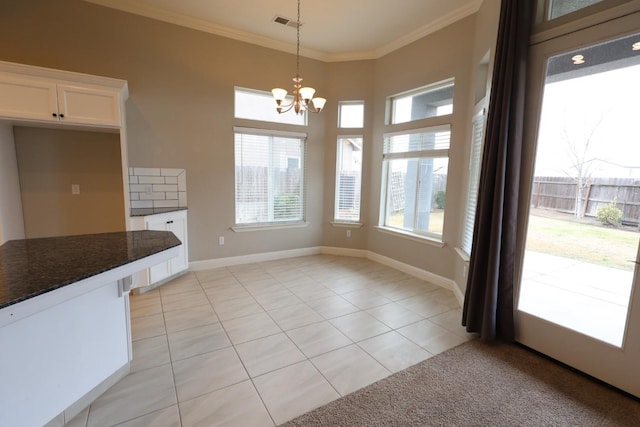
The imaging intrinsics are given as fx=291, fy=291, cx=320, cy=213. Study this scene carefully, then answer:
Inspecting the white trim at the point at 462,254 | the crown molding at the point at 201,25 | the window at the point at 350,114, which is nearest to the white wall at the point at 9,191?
the crown molding at the point at 201,25

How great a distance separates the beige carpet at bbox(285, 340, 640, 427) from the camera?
1.73 metres

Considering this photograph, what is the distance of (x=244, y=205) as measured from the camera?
15.0ft

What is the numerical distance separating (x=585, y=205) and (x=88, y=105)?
14.9ft

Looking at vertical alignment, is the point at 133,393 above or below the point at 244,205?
below

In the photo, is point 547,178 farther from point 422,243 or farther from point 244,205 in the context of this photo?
point 244,205

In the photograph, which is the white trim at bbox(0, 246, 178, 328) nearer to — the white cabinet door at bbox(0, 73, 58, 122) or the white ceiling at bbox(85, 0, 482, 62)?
the white cabinet door at bbox(0, 73, 58, 122)

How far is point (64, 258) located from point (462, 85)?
4128mm

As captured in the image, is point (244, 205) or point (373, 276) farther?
point (244, 205)

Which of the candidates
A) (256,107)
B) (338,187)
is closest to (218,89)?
(256,107)

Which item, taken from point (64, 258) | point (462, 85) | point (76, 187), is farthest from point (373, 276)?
point (76, 187)

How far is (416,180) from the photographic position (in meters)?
4.28

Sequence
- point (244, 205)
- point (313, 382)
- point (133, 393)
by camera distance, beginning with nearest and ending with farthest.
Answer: point (133, 393), point (313, 382), point (244, 205)

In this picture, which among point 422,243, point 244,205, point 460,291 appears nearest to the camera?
point 460,291

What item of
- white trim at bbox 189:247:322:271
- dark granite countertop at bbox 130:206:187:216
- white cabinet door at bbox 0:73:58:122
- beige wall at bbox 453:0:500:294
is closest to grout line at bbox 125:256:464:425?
→ white trim at bbox 189:247:322:271
